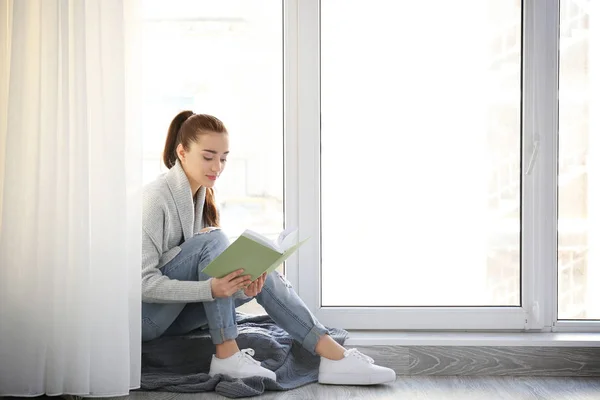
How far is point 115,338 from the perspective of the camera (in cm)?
219

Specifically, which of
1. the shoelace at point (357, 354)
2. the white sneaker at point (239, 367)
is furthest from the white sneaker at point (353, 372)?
the white sneaker at point (239, 367)

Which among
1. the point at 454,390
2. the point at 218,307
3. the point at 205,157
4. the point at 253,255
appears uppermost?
the point at 205,157

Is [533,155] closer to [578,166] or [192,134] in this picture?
[578,166]

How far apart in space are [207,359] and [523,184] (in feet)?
3.96

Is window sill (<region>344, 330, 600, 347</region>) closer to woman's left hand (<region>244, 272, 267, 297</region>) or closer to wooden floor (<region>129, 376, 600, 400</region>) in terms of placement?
wooden floor (<region>129, 376, 600, 400</region>)

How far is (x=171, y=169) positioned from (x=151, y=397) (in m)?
0.69

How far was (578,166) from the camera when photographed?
275cm

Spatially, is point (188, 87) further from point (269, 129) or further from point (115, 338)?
point (115, 338)

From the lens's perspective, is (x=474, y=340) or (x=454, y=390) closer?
(x=454, y=390)

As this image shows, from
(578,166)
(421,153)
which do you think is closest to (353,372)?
(421,153)

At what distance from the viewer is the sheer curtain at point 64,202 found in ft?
7.09

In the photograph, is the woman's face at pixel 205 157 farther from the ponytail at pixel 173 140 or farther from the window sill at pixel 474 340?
the window sill at pixel 474 340

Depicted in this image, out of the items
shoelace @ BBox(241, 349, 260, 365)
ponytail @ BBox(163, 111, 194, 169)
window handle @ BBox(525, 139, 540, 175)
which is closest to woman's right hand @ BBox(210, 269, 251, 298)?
shoelace @ BBox(241, 349, 260, 365)

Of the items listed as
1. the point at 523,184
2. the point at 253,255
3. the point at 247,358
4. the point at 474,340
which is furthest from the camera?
the point at 523,184
